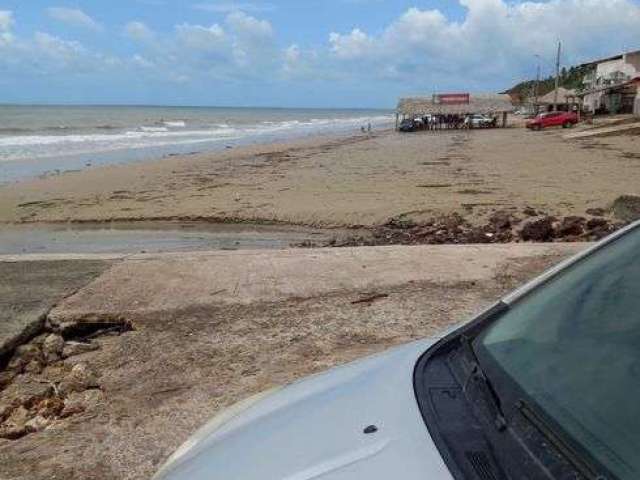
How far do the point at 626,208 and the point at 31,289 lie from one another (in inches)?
358

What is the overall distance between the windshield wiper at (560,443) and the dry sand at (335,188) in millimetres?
10889

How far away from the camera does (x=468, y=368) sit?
1994 mm

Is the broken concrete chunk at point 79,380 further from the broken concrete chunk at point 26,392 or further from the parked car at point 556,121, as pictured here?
the parked car at point 556,121

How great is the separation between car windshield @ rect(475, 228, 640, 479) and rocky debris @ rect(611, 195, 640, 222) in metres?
9.15

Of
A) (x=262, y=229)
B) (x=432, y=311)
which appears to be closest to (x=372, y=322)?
(x=432, y=311)

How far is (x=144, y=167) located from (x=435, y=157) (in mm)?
11537

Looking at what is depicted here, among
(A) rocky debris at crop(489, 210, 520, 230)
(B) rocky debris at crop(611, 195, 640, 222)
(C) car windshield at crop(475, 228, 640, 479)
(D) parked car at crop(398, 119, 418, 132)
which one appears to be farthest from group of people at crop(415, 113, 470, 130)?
(C) car windshield at crop(475, 228, 640, 479)

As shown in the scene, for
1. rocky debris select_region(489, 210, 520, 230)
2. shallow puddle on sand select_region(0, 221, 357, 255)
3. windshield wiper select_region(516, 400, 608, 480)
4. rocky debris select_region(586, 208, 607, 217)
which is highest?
windshield wiper select_region(516, 400, 608, 480)

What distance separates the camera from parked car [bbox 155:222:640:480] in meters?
1.50

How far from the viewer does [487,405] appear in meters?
1.74

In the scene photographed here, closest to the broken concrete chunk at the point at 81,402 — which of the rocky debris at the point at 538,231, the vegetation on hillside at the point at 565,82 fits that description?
the rocky debris at the point at 538,231

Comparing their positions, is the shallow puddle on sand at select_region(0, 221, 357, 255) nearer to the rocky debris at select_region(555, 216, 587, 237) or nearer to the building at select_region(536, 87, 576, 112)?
the rocky debris at select_region(555, 216, 587, 237)

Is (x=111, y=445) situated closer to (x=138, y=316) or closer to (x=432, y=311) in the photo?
(x=138, y=316)

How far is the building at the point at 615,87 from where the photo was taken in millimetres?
56938
